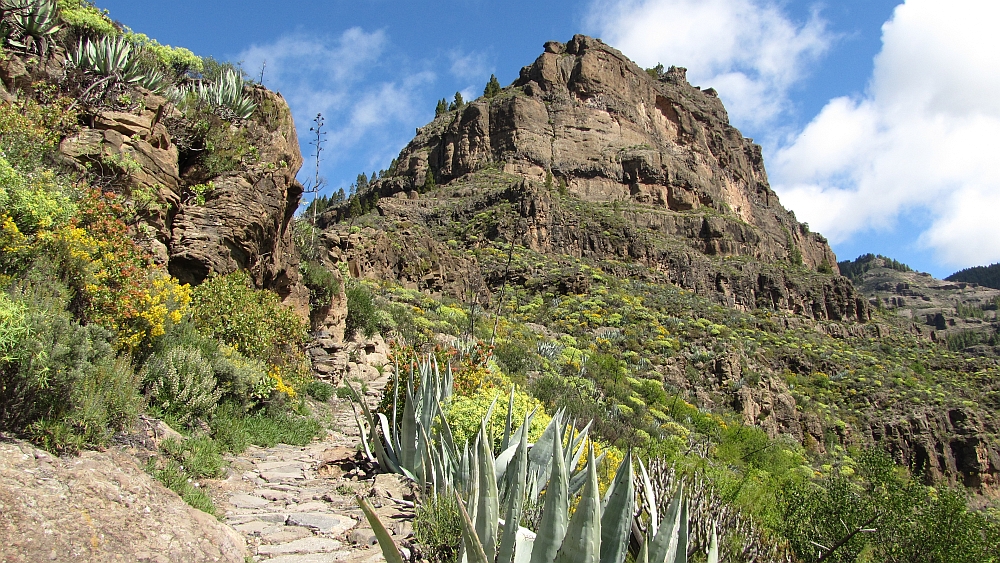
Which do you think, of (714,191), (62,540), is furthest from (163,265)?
(714,191)

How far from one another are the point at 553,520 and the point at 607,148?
64.5m

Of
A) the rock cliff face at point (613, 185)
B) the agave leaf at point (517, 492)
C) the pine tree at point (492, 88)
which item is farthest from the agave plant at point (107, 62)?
the pine tree at point (492, 88)

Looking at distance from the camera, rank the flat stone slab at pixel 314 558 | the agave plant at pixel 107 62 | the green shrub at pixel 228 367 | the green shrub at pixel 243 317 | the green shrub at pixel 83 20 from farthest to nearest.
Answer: the green shrub at pixel 83 20, the agave plant at pixel 107 62, the green shrub at pixel 243 317, the green shrub at pixel 228 367, the flat stone slab at pixel 314 558

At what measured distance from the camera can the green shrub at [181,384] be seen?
464 cm

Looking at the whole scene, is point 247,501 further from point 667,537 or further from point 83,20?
point 83,20

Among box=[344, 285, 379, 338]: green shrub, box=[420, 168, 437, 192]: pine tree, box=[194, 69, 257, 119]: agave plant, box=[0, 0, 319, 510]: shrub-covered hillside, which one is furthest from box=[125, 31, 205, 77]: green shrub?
box=[420, 168, 437, 192]: pine tree

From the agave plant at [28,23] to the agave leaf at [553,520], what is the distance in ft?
28.5

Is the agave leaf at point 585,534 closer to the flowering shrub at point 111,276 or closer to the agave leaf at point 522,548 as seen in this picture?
the agave leaf at point 522,548

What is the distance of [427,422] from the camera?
4.52m

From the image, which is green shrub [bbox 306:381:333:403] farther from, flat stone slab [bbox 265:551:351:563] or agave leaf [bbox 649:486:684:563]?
agave leaf [bbox 649:486:684:563]

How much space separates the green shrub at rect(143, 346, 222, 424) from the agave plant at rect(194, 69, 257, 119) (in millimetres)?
5079

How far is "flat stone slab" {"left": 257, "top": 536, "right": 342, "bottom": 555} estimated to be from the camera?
2879 millimetres

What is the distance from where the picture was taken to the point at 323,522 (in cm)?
336

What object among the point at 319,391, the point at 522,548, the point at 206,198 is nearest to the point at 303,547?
the point at 522,548
